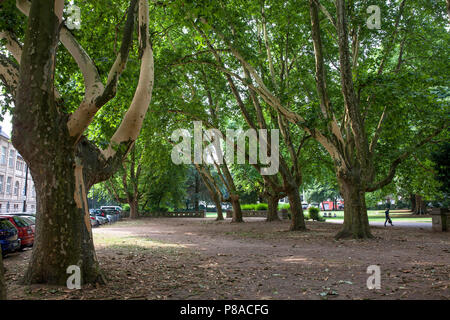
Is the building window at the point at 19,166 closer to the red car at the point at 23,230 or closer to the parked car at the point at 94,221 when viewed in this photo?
the parked car at the point at 94,221

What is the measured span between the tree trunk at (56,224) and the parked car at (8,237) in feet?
18.1

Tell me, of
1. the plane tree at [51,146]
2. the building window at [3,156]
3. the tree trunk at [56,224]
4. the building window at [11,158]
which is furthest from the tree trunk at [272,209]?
the building window at [11,158]

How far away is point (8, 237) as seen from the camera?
410 inches

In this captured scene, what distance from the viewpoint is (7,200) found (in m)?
45.6

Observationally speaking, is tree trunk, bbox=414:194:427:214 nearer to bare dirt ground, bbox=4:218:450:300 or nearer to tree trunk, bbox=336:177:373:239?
tree trunk, bbox=336:177:373:239

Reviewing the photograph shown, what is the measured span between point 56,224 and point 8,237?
6.41m

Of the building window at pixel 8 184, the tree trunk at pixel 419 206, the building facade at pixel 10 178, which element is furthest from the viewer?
the building window at pixel 8 184

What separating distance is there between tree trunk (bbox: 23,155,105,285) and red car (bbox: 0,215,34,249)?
276 inches

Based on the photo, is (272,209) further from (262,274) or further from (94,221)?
(262,274)

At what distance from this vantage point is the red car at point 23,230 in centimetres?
1170

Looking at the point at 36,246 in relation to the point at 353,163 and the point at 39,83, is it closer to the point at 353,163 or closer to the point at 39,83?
the point at 39,83

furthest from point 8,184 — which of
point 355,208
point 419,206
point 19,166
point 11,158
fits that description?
point 419,206
